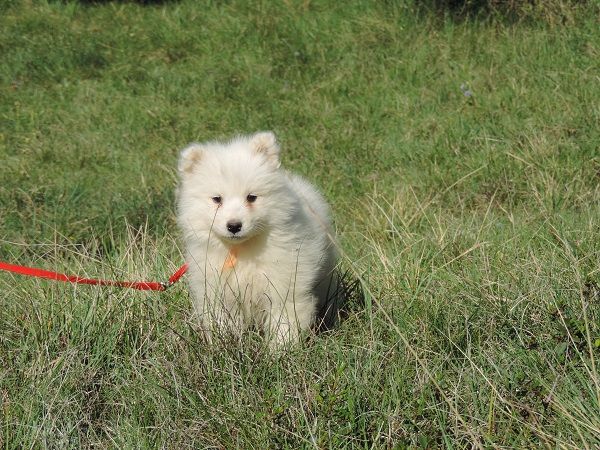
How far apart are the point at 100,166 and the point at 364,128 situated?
260 centimetres

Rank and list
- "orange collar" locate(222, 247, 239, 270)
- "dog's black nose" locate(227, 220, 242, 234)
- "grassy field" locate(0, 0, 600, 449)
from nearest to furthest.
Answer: "grassy field" locate(0, 0, 600, 449), "dog's black nose" locate(227, 220, 242, 234), "orange collar" locate(222, 247, 239, 270)

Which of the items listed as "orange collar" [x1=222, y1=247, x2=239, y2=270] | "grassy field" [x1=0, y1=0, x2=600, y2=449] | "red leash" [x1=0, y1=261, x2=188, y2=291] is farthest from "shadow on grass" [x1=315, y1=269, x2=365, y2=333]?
"red leash" [x1=0, y1=261, x2=188, y2=291]

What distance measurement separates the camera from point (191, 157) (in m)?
4.42

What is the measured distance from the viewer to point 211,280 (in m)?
4.34

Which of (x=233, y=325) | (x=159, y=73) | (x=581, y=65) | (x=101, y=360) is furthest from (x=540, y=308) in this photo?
(x=159, y=73)

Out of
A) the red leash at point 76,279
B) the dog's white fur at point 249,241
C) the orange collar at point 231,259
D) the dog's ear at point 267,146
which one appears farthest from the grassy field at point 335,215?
the dog's ear at point 267,146

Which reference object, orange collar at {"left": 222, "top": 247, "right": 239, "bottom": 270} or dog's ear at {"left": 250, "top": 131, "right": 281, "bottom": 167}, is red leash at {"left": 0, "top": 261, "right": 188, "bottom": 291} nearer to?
orange collar at {"left": 222, "top": 247, "right": 239, "bottom": 270}

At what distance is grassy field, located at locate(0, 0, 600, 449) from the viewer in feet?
11.3

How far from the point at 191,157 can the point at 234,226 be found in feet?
1.74

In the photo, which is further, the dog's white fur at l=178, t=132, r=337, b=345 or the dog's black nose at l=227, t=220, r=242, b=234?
the dog's white fur at l=178, t=132, r=337, b=345

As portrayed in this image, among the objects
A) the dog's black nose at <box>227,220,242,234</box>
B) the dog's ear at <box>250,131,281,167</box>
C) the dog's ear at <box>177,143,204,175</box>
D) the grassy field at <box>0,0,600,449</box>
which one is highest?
the dog's ear at <box>250,131,281,167</box>

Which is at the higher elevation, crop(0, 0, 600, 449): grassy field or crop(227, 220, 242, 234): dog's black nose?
crop(227, 220, 242, 234): dog's black nose

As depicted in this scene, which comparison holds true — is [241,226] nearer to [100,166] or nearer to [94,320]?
[94,320]

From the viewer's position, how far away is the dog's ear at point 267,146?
4.47m
